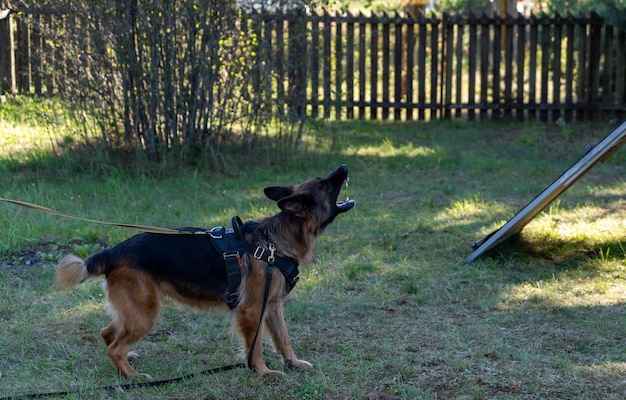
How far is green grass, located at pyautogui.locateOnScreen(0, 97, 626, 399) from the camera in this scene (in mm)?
4457

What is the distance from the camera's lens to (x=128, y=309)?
4.39 metres

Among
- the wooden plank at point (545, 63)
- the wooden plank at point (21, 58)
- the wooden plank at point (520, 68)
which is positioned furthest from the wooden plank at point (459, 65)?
the wooden plank at point (21, 58)

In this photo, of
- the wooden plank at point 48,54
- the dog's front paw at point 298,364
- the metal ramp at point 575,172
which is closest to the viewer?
the dog's front paw at point 298,364

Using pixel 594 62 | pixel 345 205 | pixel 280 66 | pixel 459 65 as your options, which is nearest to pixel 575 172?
pixel 345 205

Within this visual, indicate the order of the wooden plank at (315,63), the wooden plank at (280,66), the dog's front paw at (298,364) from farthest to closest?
the wooden plank at (315,63) → the wooden plank at (280,66) → the dog's front paw at (298,364)

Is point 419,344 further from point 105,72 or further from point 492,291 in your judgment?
point 105,72

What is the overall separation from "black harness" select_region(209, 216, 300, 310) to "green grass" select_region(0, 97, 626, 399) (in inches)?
20.2

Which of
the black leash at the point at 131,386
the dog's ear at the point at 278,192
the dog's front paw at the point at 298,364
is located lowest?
the dog's front paw at the point at 298,364

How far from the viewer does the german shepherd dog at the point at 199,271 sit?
4.40 metres

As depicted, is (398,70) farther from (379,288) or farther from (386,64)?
(379,288)

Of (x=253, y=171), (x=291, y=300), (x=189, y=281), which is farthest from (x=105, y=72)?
(x=189, y=281)

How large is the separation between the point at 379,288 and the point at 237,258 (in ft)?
6.36

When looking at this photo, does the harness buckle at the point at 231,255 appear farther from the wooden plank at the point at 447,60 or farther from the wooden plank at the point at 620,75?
the wooden plank at the point at 620,75

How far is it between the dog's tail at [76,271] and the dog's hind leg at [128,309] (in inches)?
3.7
